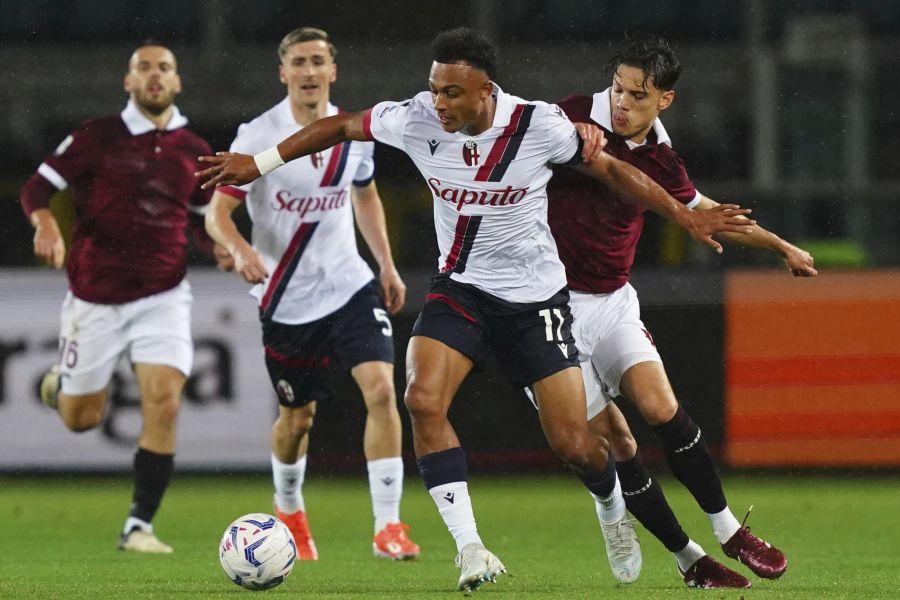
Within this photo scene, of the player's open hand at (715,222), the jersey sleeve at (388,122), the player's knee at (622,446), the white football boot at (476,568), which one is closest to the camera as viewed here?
the white football boot at (476,568)

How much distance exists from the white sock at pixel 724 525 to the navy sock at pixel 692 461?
22 mm

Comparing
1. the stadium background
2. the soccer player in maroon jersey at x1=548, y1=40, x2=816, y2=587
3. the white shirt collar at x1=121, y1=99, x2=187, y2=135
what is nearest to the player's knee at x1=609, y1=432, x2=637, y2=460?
the soccer player in maroon jersey at x1=548, y1=40, x2=816, y2=587

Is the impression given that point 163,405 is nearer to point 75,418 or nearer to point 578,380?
point 75,418

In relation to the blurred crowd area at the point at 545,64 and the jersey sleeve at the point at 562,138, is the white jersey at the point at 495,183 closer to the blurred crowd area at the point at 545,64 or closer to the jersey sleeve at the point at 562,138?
the jersey sleeve at the point at 562,138

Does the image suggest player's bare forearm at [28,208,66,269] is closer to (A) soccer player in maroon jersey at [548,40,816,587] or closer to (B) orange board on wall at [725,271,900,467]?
(A) soccer player in maroon jersey at [548,40,816,587]

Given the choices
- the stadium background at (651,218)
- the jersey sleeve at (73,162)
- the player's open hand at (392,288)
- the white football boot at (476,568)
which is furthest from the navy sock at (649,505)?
the stadium background at (651,218)

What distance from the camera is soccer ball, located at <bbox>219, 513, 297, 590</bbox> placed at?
573 cm

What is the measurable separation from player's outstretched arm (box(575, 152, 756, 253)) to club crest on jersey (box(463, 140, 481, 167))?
0.39 meters

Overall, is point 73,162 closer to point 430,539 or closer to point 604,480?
point 430,539

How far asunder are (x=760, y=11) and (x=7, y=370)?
8195 millimetres

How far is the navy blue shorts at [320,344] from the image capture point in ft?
25.0

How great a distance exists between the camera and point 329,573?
659 centimetres

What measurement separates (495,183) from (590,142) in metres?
0.37

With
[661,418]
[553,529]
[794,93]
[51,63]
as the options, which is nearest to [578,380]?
[661,418]
